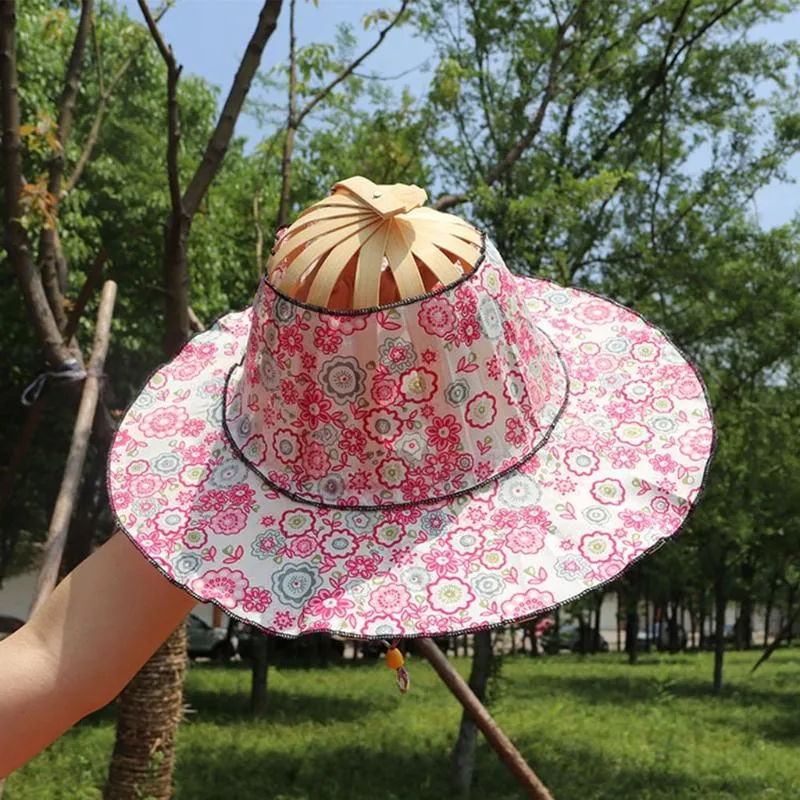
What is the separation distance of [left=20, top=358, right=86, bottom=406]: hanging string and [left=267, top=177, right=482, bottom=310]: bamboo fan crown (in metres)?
2.55

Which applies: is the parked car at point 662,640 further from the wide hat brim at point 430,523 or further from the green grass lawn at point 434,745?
the wide hat brim at point 430,523

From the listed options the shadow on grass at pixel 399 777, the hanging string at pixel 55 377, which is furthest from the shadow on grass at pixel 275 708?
the hanging string at pixel 55 377

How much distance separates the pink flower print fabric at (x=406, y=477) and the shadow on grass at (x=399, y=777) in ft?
25.9

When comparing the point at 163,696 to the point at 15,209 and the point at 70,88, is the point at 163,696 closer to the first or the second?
the point at 15,209

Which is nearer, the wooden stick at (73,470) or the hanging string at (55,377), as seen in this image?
the wooden stick at (73,470)

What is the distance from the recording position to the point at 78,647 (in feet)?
4.20

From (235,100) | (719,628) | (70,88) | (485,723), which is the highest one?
(70,88)

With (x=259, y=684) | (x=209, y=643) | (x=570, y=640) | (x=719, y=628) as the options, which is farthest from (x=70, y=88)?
(x=570, y=640)

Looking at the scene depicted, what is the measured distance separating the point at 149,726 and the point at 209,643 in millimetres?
19919

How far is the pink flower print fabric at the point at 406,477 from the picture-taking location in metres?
1.33

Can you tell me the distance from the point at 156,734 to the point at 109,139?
936 centimetres

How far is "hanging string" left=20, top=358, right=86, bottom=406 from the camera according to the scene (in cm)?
376

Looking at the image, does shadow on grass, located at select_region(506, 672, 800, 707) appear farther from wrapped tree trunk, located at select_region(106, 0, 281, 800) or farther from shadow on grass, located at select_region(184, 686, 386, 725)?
wrapped tree trunk, located at select_region(106, 0, 281, 800)

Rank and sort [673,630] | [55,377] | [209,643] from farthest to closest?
[673,630] < [209,643] < [55,377]
